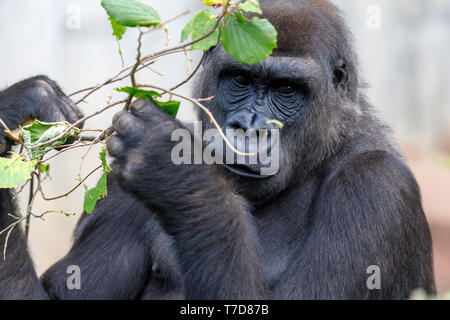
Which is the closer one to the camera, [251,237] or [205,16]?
[205,16]

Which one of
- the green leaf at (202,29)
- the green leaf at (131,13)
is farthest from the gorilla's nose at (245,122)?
the green leaf at (131,13)

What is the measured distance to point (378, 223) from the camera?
3369 mm

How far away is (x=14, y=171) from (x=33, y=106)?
96cm

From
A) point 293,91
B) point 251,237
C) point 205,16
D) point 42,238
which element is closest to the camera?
point 205,16

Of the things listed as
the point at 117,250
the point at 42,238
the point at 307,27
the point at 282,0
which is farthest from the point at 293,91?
the point at 42,238

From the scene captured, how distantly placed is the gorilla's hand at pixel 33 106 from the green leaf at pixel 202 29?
1.28 metres

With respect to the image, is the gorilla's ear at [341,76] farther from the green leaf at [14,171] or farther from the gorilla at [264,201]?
the green leaf at [14,171]

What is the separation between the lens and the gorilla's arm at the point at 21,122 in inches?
143

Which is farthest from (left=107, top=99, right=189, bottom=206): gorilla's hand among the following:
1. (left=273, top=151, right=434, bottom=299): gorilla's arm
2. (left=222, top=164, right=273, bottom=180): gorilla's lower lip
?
(left=273, top=151, right=434, bottom=299): gorilla's arm

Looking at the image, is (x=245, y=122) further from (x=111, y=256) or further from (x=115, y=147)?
(x=111, y=256)

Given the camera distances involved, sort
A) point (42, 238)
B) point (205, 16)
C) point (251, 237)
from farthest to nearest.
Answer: point (42, 238) < point (251, 237) < point (205, 16)

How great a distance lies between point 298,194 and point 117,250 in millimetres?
1190

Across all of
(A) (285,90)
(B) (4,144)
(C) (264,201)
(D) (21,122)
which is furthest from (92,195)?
(A) (285,90)
